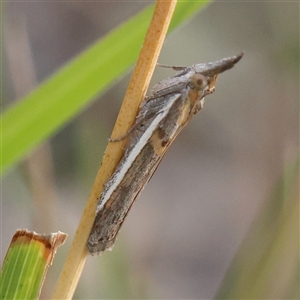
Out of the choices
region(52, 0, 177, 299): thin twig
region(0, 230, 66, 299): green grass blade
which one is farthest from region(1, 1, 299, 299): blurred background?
region(0, 230, 66, 299): green grass blade

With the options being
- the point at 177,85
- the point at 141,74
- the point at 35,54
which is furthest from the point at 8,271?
the point at 35,54

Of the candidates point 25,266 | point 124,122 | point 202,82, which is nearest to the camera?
point 25,266

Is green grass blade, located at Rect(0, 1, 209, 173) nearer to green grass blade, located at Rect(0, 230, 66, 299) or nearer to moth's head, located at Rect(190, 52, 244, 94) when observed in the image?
moth's head, located at Rect(190, 52, 244, 94)

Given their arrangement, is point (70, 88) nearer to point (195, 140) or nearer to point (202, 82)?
point (202, 82)

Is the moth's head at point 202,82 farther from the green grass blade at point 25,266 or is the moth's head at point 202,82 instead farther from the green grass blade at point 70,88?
the green grass blade at point 25,266

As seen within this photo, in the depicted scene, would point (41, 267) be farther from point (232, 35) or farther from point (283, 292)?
point (232, 35)

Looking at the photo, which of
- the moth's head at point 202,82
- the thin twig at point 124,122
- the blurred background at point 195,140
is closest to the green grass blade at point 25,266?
the thin twig at point 124,122

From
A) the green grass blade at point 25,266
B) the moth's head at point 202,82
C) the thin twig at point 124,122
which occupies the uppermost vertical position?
the moth's head at point 202,82

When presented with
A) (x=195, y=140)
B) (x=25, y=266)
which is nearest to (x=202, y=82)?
(x=25, y=266)
